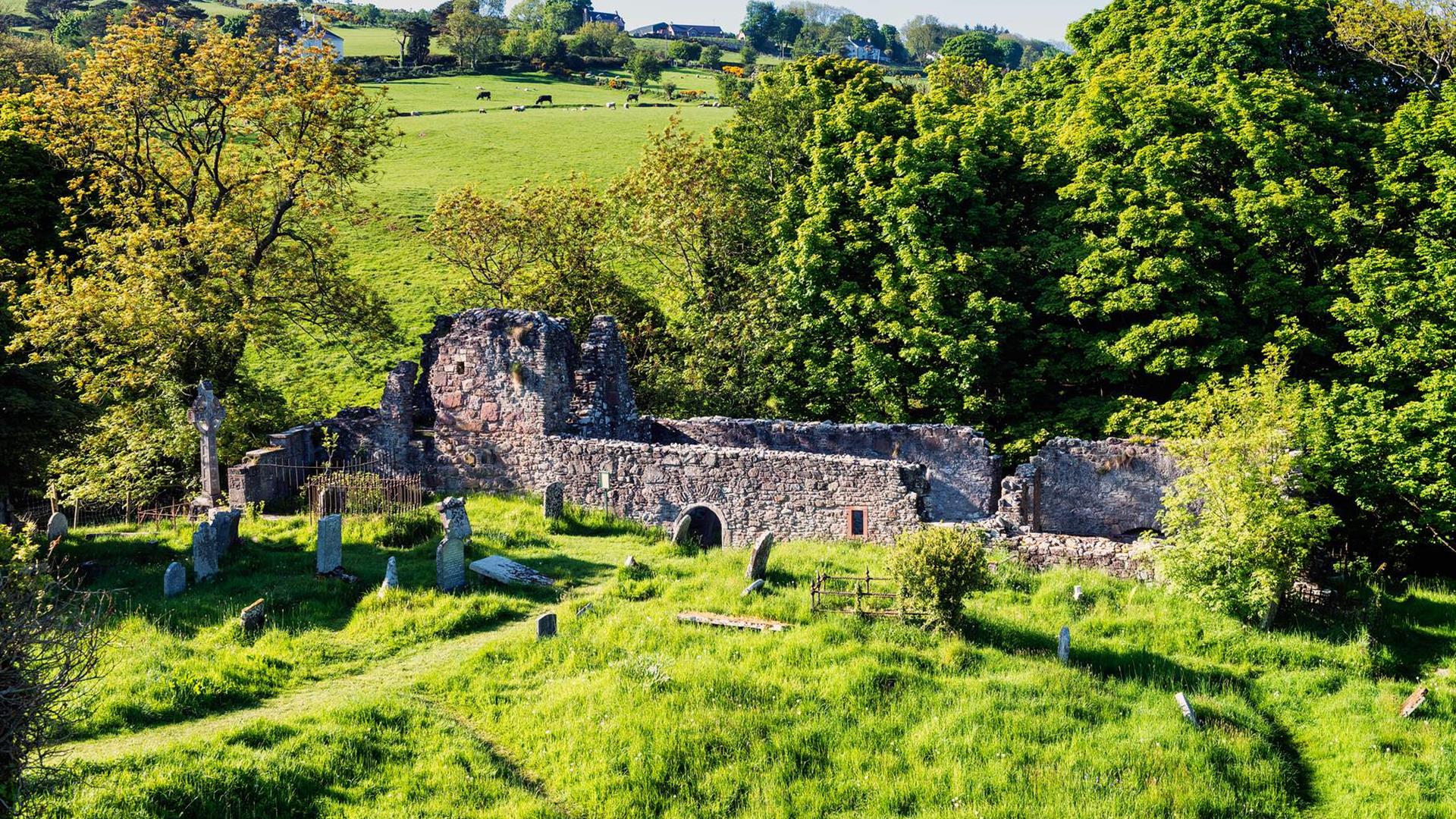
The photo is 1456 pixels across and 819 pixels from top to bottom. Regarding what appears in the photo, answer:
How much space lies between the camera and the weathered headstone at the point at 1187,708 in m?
12.4

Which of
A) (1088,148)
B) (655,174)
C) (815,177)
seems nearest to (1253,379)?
(1088,148)

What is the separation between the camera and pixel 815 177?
28938 millimetres

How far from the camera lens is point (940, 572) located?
14594mm

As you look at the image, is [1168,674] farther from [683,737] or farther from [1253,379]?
[1253,379]

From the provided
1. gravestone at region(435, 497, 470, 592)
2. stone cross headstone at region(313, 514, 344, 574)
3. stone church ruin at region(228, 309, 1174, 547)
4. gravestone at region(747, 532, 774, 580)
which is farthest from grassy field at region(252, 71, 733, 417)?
gravestone at region(747, 532, 774, 580)

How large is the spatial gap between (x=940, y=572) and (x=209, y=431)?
16.0 m

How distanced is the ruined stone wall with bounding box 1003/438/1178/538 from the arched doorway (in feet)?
21.3

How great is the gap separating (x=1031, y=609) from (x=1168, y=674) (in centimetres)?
257

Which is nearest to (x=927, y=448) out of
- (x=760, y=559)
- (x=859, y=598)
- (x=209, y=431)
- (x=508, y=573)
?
(x=760, y=559)

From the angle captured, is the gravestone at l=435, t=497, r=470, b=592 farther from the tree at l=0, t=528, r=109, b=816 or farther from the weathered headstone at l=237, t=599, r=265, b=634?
the tree at l=0, t=528, r=109, b=816

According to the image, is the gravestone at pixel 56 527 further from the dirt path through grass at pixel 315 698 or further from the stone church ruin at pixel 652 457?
the dirt path through grass at pixel 315 698

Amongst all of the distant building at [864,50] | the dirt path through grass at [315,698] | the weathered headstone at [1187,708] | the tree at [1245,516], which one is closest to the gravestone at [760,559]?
the dirt path through grass at [315,698]

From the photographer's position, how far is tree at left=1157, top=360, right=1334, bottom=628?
51.0 feet

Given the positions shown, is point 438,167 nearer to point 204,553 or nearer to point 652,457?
point 652,457
